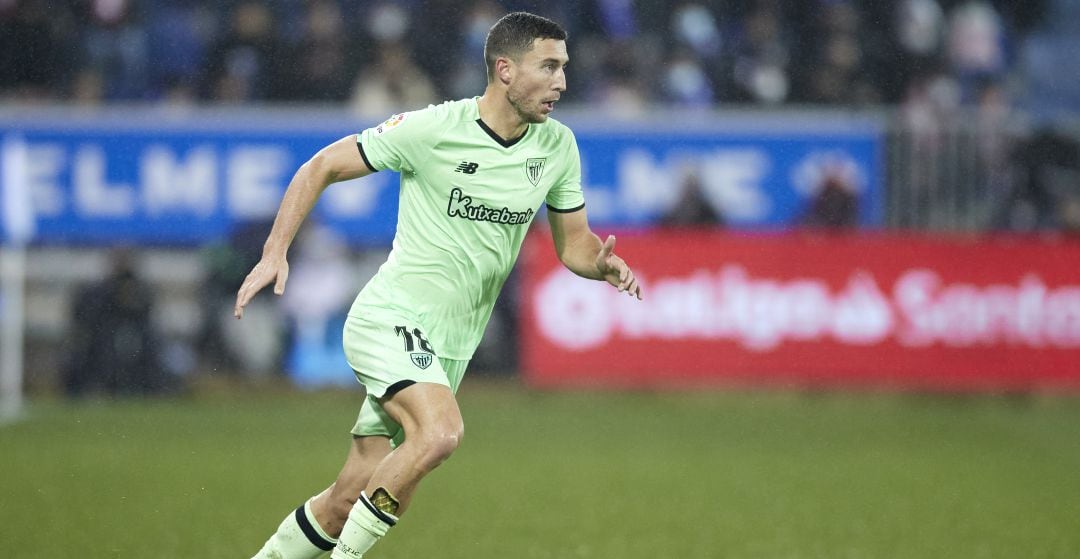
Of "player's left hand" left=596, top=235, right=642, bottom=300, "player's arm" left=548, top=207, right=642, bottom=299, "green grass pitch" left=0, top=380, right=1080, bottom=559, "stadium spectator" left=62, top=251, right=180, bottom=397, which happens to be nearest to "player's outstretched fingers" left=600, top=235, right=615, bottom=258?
"player's left hand" left=596, top=235, right=642, bottom=300

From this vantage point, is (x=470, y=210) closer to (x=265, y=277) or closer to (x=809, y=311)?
(x=265, y=277)

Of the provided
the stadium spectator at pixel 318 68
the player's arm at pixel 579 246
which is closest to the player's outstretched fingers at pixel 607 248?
the player's arm at pixel 579 246

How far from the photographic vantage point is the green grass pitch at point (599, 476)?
27.2ft

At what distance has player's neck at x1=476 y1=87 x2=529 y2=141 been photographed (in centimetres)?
667

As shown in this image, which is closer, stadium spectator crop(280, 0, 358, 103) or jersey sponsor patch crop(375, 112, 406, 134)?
jersey sponsor patch crop(375, 112, 406, 134)

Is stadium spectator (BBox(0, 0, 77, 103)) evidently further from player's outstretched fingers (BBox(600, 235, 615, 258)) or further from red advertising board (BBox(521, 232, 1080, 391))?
player's outstretched fingers (BBox(600, 235, 615, 258))

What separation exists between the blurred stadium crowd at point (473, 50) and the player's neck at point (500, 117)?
1061 cm

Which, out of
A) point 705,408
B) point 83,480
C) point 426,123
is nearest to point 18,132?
point 83,480

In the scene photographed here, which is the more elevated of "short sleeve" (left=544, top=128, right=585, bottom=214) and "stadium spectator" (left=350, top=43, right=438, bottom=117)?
"short sleeve" (left=544, top=128, right=585, bottom=214)

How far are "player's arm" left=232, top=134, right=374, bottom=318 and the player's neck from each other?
581 mm

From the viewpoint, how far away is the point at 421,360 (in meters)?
6.32

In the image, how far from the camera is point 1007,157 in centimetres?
1695

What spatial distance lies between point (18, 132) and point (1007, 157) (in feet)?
35.9

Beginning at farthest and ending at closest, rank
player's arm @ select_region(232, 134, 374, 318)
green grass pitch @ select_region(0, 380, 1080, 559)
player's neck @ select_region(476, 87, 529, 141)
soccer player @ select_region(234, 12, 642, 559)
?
green grass pitch @ select_region(0, 380, 1080, 559)
player's neck @ select_region(476, 87, 529, 141)
soccer player @ select_region(234, 12, 642, 559)
player's arm @ select_region(232, 134, 374, 318)
